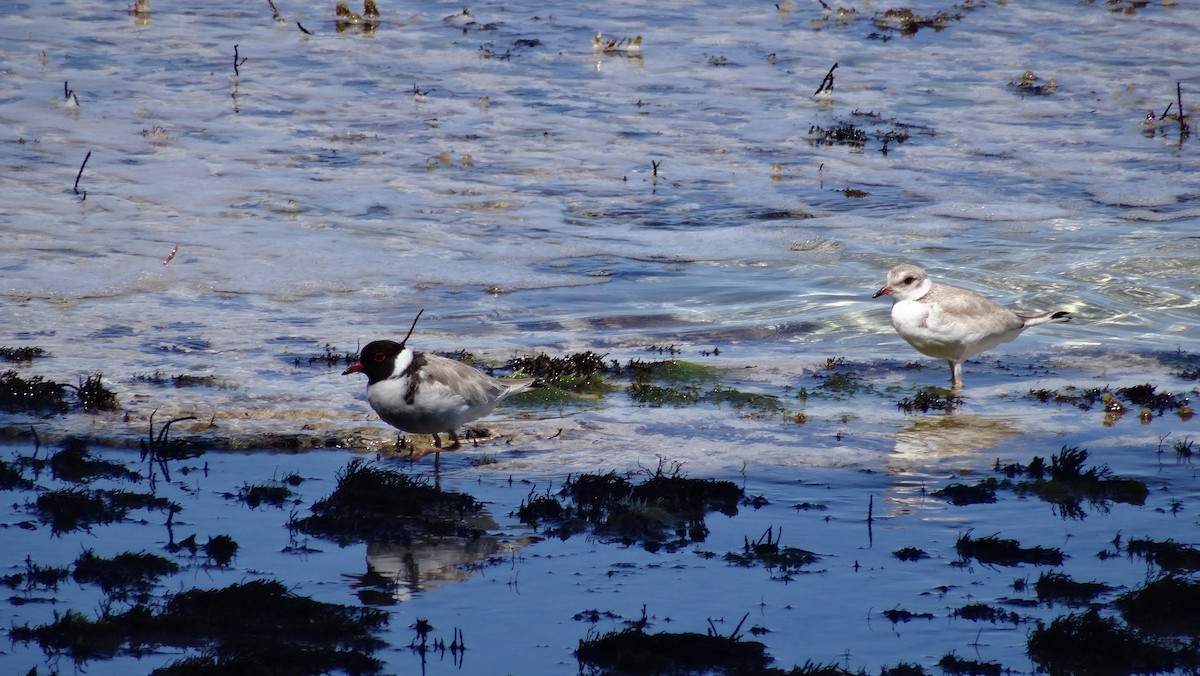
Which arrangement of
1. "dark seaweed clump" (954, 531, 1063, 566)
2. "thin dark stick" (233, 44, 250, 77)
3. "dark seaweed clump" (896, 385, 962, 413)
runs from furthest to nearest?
"thin dark stick" (233, 44, 250, 77)
"dark seaweed clump" (896, 385, 962, 413)
"dark seaweed clump" (954, 531, 1063, 566)

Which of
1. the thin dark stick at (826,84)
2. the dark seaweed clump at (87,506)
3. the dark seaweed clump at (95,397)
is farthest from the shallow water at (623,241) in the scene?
the thin dark stick at (826,84)

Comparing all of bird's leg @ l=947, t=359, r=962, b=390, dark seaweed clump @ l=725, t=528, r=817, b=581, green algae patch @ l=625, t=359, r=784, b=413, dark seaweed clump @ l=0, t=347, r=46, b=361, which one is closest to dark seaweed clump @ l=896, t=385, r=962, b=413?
bird's leg @ l=947, t=359, r=962, b=390

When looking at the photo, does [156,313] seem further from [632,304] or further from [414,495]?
[414,495]

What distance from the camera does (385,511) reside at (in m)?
8.59

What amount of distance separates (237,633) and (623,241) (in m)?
11.8

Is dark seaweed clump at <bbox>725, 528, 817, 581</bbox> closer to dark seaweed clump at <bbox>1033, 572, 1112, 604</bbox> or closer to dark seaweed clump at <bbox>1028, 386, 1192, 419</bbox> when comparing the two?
dark seaweed clump at <bbox>1033, 572, 1112, 604</bbox>

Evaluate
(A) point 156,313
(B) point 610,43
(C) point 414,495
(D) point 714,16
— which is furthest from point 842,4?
(C) point 414,495

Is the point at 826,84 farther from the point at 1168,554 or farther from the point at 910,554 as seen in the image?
the point at 910,554

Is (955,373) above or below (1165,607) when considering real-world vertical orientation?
below

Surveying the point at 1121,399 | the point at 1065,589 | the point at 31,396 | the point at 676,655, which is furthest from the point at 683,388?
the point at 676,655

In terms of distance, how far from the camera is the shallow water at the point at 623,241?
866 cm

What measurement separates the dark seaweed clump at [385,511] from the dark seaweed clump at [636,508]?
0.45 meters

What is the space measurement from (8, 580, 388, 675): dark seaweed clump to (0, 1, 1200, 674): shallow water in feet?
0.74

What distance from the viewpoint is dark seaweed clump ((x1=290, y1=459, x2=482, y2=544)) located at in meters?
8.30
